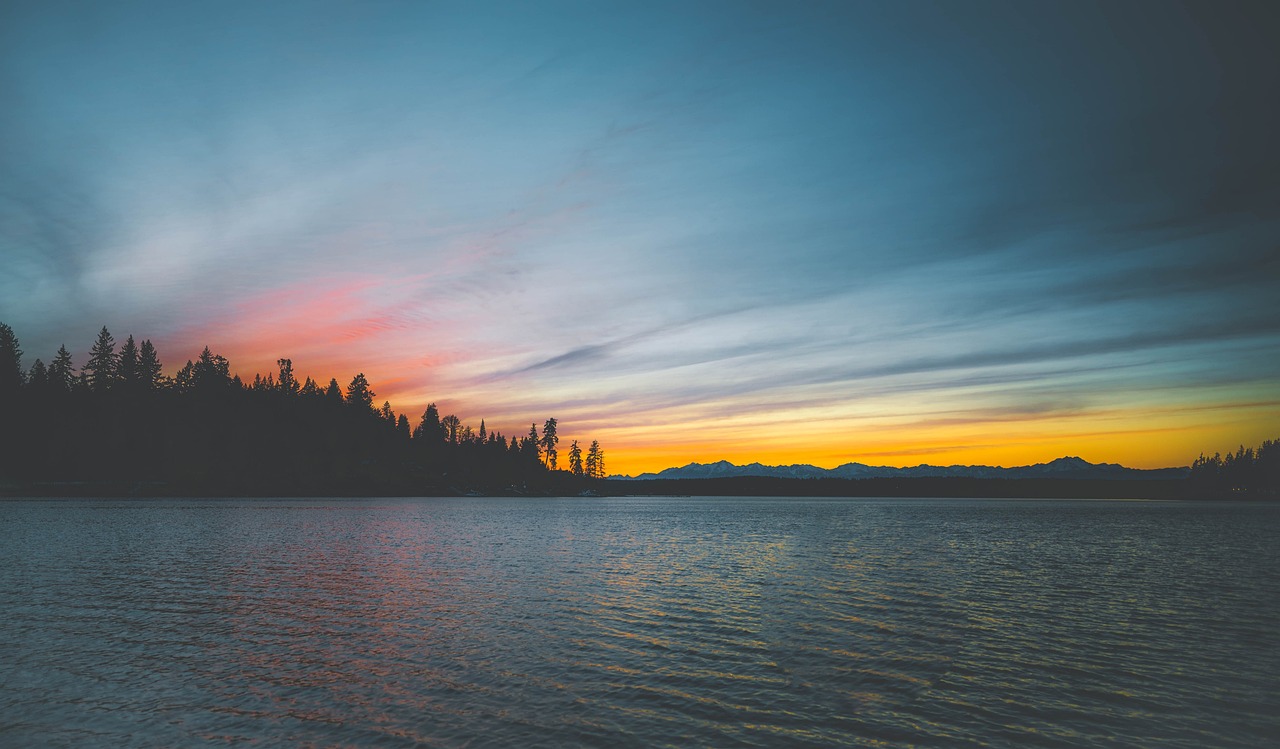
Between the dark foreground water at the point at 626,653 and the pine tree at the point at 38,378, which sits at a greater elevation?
the pine tree at the point at 38,378

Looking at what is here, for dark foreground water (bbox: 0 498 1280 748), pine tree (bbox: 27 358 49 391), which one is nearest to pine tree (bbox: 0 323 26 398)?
pine tree (bbox: 27 358 49 391)

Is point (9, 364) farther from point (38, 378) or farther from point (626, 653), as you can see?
point (626, 653)

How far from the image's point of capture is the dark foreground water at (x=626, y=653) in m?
19.1

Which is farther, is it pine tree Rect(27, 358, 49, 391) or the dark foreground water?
pine tree Rect(27, 358, 49, 391)

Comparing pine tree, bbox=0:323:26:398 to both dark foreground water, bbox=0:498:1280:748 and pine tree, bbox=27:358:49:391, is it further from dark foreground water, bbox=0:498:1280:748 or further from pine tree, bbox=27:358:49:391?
dark foreground water, bbox=0:498:1280:748

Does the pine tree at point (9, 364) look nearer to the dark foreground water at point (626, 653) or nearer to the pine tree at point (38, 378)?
the pine tree at point (38, 378)

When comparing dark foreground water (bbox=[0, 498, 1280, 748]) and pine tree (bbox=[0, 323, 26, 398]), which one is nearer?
dark foreground water (bbox=[0, 498, 1280, 748])

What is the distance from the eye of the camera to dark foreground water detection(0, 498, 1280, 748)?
1906cm

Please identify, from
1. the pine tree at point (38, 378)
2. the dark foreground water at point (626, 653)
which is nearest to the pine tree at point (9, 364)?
the pine tree at point (38, 378)

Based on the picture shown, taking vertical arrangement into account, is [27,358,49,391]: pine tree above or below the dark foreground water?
above

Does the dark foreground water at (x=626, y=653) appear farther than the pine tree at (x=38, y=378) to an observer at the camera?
No

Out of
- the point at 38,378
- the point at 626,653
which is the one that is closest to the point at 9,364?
the point at 38,378

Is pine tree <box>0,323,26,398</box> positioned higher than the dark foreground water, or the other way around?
pine tree <box>0,323,26,398</box>

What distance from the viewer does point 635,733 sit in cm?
1861
